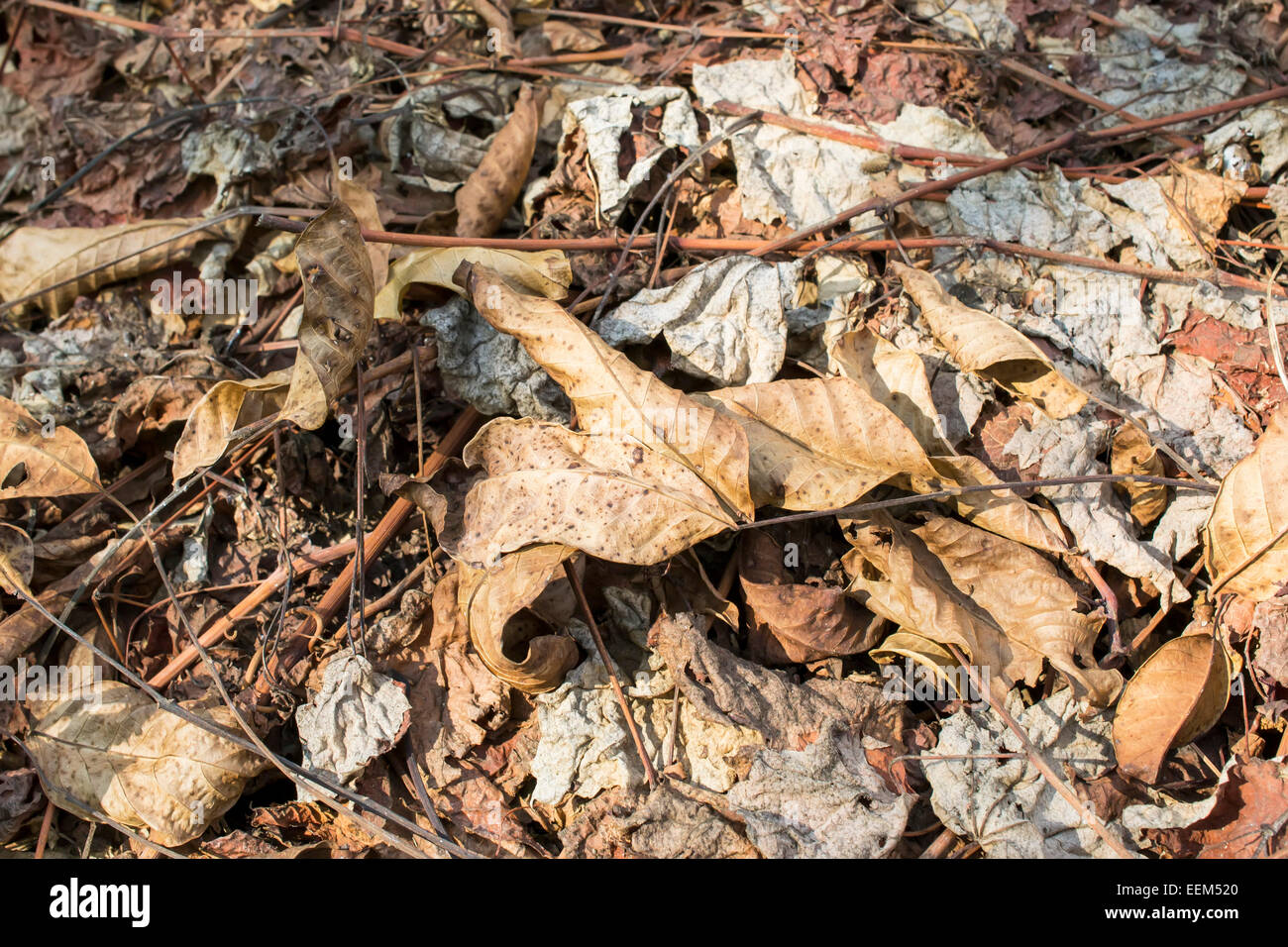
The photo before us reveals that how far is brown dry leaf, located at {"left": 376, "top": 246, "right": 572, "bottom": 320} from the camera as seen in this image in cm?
Result: 234

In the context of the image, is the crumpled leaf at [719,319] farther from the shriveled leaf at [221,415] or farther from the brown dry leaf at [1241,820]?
the brown dry leaf at [1241,820]

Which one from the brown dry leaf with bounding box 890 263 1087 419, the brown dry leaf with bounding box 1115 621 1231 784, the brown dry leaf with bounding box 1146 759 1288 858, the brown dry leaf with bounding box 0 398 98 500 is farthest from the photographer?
the brown dry leaf with bounding box 0 398 98 500

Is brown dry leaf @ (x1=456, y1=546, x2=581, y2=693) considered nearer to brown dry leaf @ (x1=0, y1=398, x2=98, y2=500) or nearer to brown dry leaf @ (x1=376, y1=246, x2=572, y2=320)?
brown dry leaf @ (x1=376, y1=246, x2=572, y2=320)

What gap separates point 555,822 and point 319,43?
112 inches

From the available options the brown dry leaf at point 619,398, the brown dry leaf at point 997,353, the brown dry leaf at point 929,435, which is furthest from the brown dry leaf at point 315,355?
the brown dry leaf at point 997,353

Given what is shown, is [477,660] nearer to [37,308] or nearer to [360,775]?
[360,775]

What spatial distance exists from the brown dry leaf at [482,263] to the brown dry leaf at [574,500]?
44 centimetres

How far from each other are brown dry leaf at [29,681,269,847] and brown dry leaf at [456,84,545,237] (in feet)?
4.98

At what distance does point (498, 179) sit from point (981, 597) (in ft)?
5.94

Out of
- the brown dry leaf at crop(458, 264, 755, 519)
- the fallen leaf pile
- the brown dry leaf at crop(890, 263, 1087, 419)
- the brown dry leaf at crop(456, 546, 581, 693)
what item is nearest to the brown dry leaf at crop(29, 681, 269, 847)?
the fallen leaf pile

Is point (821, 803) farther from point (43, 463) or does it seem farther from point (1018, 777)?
point (43, 463)

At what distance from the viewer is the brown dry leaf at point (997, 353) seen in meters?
2.21

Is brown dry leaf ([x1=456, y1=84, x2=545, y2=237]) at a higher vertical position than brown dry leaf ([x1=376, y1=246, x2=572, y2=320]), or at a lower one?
higher
